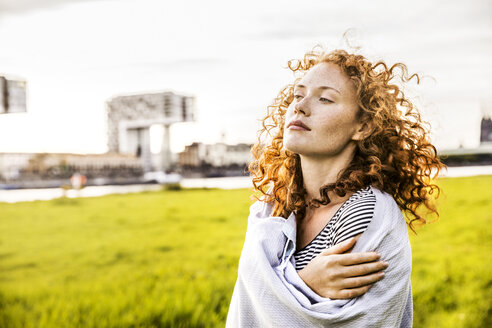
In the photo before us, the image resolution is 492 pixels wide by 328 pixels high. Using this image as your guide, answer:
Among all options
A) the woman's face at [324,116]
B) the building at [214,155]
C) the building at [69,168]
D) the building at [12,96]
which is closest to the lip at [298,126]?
the woman's face at [324,116]

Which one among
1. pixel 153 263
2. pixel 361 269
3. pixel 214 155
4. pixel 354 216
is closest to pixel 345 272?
pixel 361 269

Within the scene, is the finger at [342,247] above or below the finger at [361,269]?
above

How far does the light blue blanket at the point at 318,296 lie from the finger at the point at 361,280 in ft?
0.09

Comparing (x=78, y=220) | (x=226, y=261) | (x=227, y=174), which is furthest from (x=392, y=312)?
(x=227, y=174)

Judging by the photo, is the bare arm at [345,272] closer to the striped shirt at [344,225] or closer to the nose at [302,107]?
the striped shirt at [344,225]

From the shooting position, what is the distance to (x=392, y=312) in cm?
105

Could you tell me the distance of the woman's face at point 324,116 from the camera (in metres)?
1.24

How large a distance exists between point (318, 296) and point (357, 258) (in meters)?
0.14

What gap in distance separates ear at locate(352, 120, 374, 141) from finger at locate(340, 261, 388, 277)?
1.32ft

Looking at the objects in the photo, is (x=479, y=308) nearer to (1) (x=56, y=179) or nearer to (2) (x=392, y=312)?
(2) (x=392, y=312)

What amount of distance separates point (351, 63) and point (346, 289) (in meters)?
0.66

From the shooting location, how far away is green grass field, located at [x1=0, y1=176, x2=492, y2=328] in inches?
106

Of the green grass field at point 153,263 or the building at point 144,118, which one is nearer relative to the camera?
the green grass field at point 153,263

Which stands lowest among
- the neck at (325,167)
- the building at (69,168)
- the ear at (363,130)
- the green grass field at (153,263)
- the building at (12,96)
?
the green grass field at (153,263)
